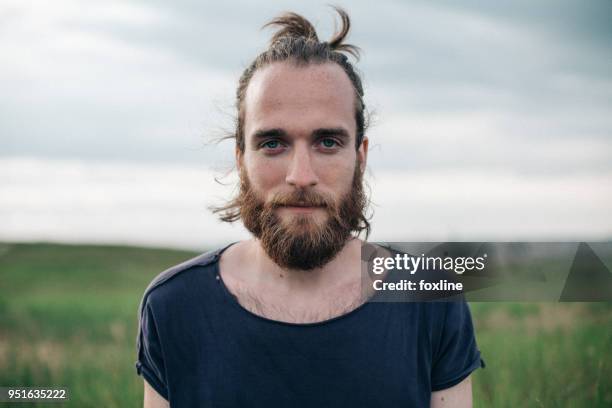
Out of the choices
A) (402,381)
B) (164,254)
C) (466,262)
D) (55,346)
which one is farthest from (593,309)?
(164,254)

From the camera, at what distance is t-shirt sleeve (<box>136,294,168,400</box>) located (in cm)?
256

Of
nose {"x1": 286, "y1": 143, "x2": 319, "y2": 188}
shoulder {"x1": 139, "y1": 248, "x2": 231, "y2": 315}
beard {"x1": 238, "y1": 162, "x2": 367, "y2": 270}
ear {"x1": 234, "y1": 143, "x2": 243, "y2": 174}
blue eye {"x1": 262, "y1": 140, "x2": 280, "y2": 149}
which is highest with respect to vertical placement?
ear {"x1": 234, "y1": 143, "x2": 243, "y2": 174}

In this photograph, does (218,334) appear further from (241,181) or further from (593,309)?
(593,309)

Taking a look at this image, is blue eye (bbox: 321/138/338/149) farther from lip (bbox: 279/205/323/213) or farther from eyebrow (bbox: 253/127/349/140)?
lip (bbox: 279/205/323/213)

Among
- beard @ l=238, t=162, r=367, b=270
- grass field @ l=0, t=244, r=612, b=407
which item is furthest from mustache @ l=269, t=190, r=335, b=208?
grass field @ l=0, t=244, r=612, b=407

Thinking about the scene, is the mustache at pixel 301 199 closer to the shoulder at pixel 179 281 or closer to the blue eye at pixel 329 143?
the blue eye at pixel 329 143

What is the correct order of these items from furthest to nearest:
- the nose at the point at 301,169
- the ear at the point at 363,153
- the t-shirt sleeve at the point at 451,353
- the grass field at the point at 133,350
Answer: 1. the grass field at the point at 133,350
2. the ear at the point at 363,153
3. the t-shirt sleeve at the point at 451,353
4. the nose at the point at 301,169

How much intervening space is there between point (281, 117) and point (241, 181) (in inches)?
17.6

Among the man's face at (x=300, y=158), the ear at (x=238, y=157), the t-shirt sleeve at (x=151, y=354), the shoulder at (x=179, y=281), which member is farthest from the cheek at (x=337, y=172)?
the t-shirt sleeve at (x=151, y=354)

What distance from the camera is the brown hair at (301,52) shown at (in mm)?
2631

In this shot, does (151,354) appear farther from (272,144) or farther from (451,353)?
(451,353)

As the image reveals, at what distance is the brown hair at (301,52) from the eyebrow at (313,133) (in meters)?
0.22

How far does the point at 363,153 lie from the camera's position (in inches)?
112

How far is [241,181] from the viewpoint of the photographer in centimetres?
277
